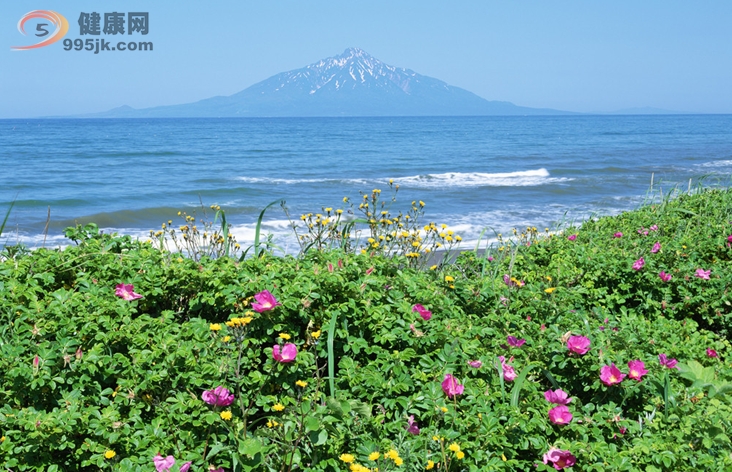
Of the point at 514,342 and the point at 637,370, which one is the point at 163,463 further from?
the point at 637,370

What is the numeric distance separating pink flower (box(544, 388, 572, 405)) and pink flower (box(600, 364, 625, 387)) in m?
0.16

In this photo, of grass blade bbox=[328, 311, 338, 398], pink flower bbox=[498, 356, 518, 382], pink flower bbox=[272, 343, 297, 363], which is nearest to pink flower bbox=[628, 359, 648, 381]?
pink flower bbox=[498, 356, 518, 382]

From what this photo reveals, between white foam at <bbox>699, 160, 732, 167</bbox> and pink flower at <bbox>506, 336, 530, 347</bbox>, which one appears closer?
pink flower at <bbox>506, 336, 530, 347</bbox>

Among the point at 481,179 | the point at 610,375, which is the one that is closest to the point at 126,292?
the point at 610,375

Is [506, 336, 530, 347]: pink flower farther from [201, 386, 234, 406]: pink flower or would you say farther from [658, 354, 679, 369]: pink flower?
[201, 386, 234, 406]: pink flower

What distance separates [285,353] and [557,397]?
1051 millimetres

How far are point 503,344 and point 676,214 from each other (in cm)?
416

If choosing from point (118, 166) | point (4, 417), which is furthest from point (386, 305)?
point (118, 166)

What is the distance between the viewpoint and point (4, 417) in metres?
2.05

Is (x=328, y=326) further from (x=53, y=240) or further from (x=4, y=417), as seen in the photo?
(x=53, y=240)

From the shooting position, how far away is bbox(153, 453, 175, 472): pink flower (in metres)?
2.03

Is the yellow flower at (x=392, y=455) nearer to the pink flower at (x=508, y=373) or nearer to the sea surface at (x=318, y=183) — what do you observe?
the pink flower at (x=508, y=373)

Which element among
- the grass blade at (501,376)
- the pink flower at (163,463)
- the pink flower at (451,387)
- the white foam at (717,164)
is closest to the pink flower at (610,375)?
the grass blade at (501,376)

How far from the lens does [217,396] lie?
2117mm
